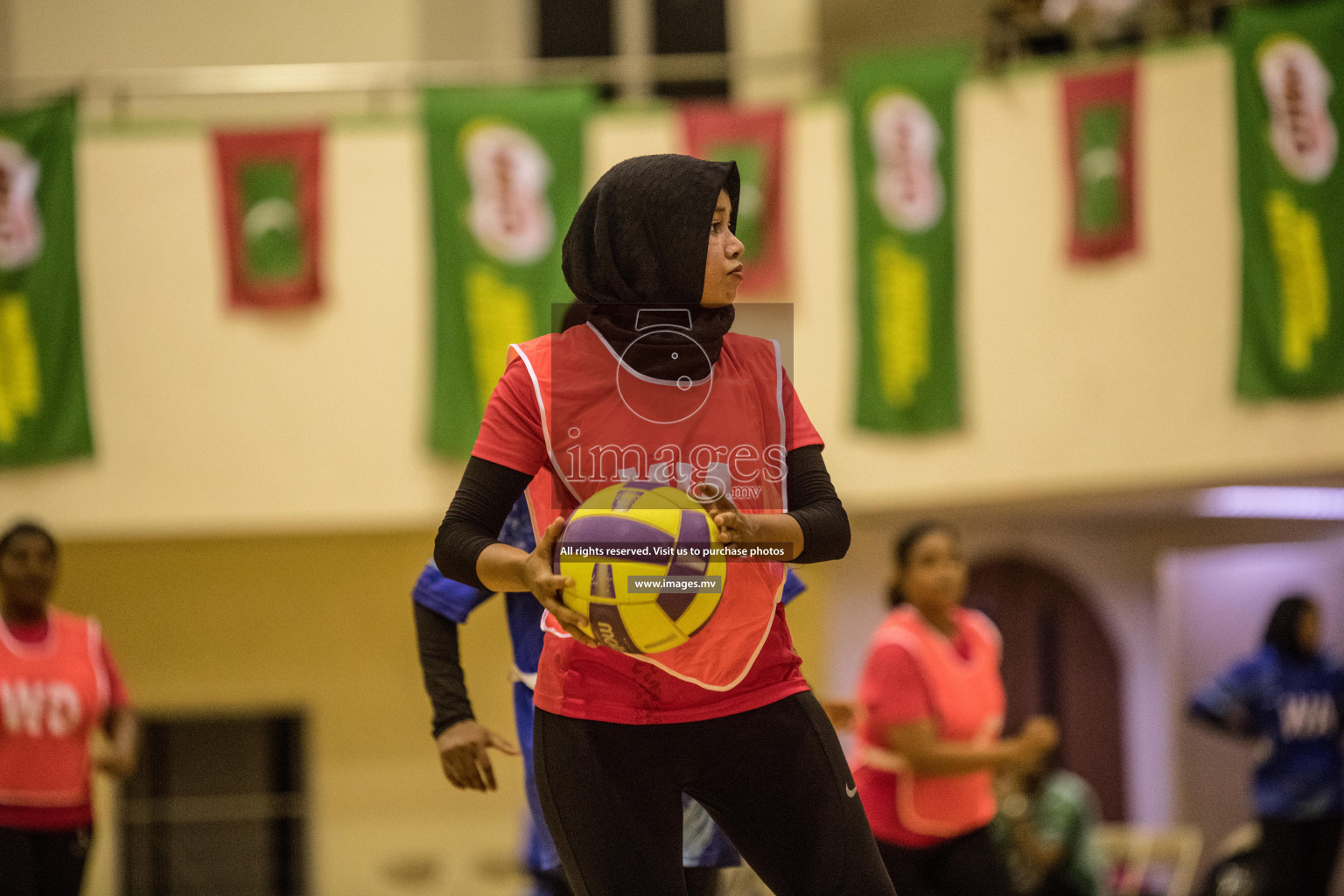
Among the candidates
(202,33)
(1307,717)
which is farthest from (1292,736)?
(202,33)

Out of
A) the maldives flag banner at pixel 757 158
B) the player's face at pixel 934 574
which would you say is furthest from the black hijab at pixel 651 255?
the maldives flag banner at pixel 757 158

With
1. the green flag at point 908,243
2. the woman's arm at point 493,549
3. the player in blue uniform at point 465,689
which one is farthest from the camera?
the green flag at point 908,243

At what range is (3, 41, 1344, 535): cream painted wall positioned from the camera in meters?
7.76

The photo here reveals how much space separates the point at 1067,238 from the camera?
318 inches

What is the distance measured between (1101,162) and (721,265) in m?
6.72

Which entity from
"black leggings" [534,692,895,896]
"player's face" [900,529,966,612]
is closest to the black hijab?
"black leggings" [534,692,895,896]

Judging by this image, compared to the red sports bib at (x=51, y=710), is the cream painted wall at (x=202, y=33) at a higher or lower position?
higher

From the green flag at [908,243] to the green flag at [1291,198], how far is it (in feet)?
5.20

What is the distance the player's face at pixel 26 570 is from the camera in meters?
4.68

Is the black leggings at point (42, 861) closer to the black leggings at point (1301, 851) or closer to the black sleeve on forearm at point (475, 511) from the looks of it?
the black sleeve on forearm at point (475, 511)

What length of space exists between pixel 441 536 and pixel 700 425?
365 mm

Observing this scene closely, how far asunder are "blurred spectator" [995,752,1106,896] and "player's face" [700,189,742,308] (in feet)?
19.5

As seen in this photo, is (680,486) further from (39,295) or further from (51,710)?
(39,295)

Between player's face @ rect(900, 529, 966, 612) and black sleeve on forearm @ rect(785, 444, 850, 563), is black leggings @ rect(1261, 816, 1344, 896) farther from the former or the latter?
black sleeve on forearm @ rect(785, 444, 850, 563)
